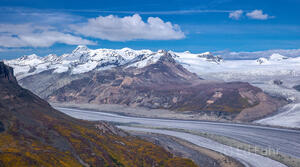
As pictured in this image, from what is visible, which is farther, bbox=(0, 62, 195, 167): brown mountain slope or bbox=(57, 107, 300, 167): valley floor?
bbox=(57, 107, 300, 167): valley floor

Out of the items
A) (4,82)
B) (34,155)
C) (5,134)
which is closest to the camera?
(34,155)

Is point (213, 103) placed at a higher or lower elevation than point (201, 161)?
higher

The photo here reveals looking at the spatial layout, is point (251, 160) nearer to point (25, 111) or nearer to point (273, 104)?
point (25, 111)

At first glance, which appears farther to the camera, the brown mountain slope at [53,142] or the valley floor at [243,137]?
the valley floor at [243,137]

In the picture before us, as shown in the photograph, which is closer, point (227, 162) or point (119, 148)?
point (119, 148)

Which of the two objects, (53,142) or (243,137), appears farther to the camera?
(243,137)

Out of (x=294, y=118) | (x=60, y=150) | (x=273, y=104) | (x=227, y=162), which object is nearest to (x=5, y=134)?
(x=60, y=150)

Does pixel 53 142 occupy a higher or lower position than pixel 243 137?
higher

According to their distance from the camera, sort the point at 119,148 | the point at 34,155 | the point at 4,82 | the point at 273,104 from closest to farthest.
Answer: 1. the point at 34,155
2. the point at 119,148
3. the point at 4,82
4. the point at 273,104
